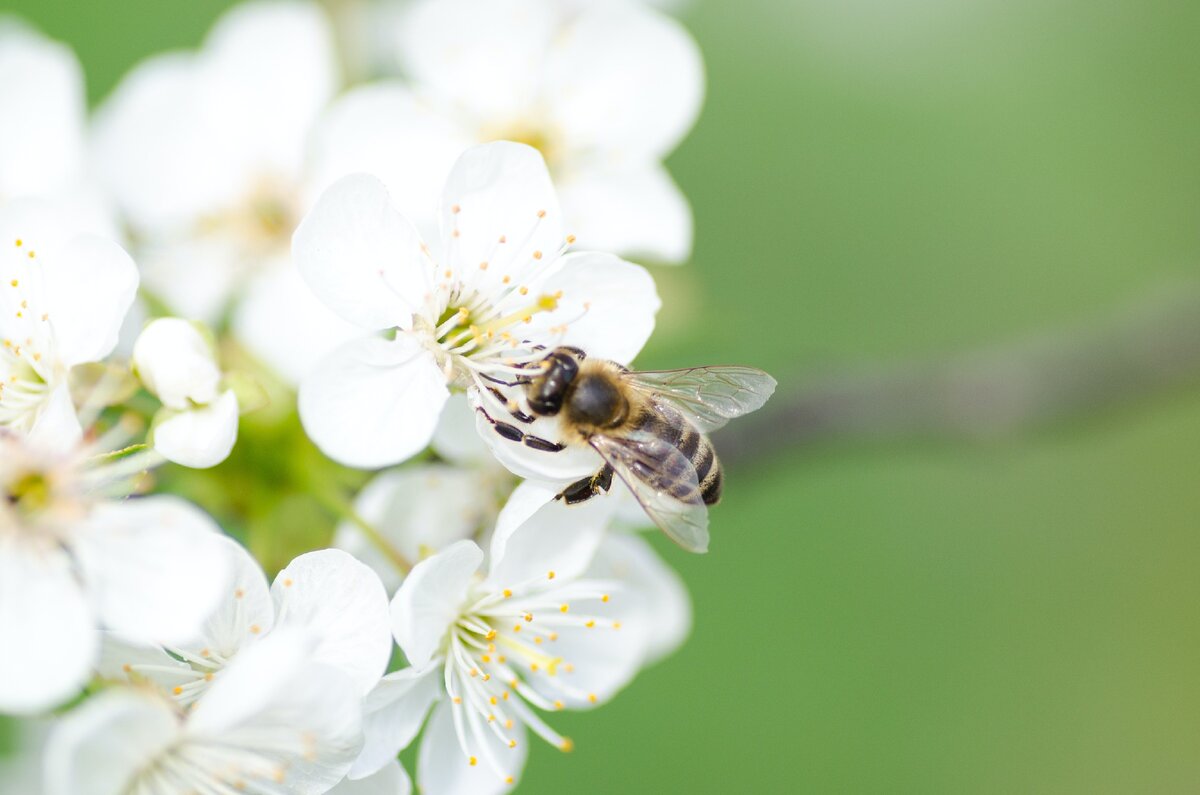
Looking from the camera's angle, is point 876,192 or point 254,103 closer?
point 254,103

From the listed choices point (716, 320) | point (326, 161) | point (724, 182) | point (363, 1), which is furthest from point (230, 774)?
point (724, 182)

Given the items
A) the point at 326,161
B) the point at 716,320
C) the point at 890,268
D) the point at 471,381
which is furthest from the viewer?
the point at 890,268

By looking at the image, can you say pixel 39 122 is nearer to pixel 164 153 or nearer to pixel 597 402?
pixel 164 153

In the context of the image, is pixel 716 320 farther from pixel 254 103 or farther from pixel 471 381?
pixel 254 103

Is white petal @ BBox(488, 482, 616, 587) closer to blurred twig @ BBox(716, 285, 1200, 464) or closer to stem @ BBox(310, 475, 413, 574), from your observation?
stem @ BBox(310, 475, 413, 574)

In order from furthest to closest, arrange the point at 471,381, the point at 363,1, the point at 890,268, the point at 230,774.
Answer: the point at 890,268 → the point at 363,1 → the point at 471,381 → the point at 230,774

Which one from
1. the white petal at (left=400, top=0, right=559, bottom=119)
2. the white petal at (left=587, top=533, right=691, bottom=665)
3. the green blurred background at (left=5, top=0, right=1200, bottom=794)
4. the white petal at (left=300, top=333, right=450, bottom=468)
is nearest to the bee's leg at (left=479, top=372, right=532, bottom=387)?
the white petal at (left=300, top=333, right=450, bottom=468)

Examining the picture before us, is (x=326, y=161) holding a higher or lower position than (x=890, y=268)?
higher

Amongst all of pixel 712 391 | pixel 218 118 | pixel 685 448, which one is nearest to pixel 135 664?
pixel 685 448
